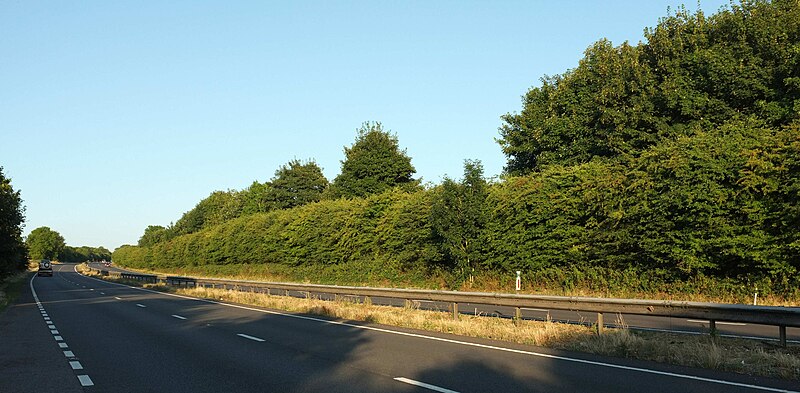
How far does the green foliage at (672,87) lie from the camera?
31328 millimetres

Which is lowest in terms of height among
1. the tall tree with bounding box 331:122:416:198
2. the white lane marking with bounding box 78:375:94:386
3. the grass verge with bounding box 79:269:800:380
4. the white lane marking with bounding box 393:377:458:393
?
the white lane marking with bounding box 78:375:94:386

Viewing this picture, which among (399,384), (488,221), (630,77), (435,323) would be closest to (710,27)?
(630,77)

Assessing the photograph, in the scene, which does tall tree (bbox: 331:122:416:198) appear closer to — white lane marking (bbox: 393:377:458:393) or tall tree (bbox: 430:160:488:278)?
tall tree (bbox: 430:160:488:278)

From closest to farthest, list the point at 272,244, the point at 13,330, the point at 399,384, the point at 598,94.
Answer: the point at 399,384 → the point at 13,330 → the point at 598,94 → the point at 272,244

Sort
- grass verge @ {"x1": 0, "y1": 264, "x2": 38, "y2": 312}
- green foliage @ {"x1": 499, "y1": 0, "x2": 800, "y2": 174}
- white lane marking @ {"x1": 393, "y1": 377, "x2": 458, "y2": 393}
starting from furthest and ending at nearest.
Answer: green foliage @ {"x1": 499, "y1": 0, "x2": 800, "y2": 174} < grass verge @ {"x1": 0, "y1": 264, "x2": 38, "y2": 312} < white lane marking @ {"x1": 393, "y1": 377, "x2": 458, "y2": 393}

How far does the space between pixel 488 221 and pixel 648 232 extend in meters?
8.17

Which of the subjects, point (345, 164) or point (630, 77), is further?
point (345, 164)

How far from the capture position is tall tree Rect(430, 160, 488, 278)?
95.1 ft

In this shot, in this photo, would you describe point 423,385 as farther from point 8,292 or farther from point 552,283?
point 8,292

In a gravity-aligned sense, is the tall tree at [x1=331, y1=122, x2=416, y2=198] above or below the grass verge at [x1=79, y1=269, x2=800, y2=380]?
above

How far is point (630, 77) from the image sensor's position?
124ft

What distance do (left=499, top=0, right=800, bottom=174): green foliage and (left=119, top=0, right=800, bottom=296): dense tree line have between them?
0.32ft

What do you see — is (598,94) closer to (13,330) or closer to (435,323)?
(435,323)

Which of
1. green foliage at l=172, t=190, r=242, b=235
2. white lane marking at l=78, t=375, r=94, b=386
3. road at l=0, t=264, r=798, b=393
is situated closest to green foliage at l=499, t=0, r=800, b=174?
road at l=0, t=264, r=798, b=393
